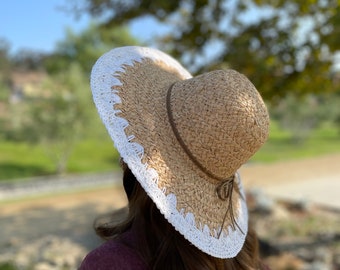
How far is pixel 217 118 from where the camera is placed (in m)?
1.05

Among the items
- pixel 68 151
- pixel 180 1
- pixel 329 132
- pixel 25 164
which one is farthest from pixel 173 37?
pixel 329 132

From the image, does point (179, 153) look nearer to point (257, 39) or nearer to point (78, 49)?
point (257, 39)

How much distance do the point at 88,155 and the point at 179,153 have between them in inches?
931

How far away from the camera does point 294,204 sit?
34.3 feet

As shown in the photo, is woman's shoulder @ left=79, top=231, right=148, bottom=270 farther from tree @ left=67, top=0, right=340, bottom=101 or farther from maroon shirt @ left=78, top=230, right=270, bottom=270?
tree @ left=67, top=0, right=340, bottom=101

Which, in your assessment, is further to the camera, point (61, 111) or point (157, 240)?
point (61, 111)

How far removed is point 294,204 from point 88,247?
5.36 m

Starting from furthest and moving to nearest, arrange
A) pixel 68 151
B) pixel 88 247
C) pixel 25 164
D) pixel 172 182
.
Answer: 1. pixel 25 164
2. pixel 68 151
3. pixel 88 247
4. pixel 172 182

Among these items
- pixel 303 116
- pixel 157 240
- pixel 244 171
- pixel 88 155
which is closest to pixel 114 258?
pixel 157 240

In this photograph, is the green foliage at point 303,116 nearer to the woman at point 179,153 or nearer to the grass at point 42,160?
the grass at point 42,160

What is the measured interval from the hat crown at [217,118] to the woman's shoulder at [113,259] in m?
0.29

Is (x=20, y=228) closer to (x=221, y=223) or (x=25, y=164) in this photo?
(x=221, y=223)

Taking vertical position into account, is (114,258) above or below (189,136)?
below

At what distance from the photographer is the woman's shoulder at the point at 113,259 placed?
0.95 meters
